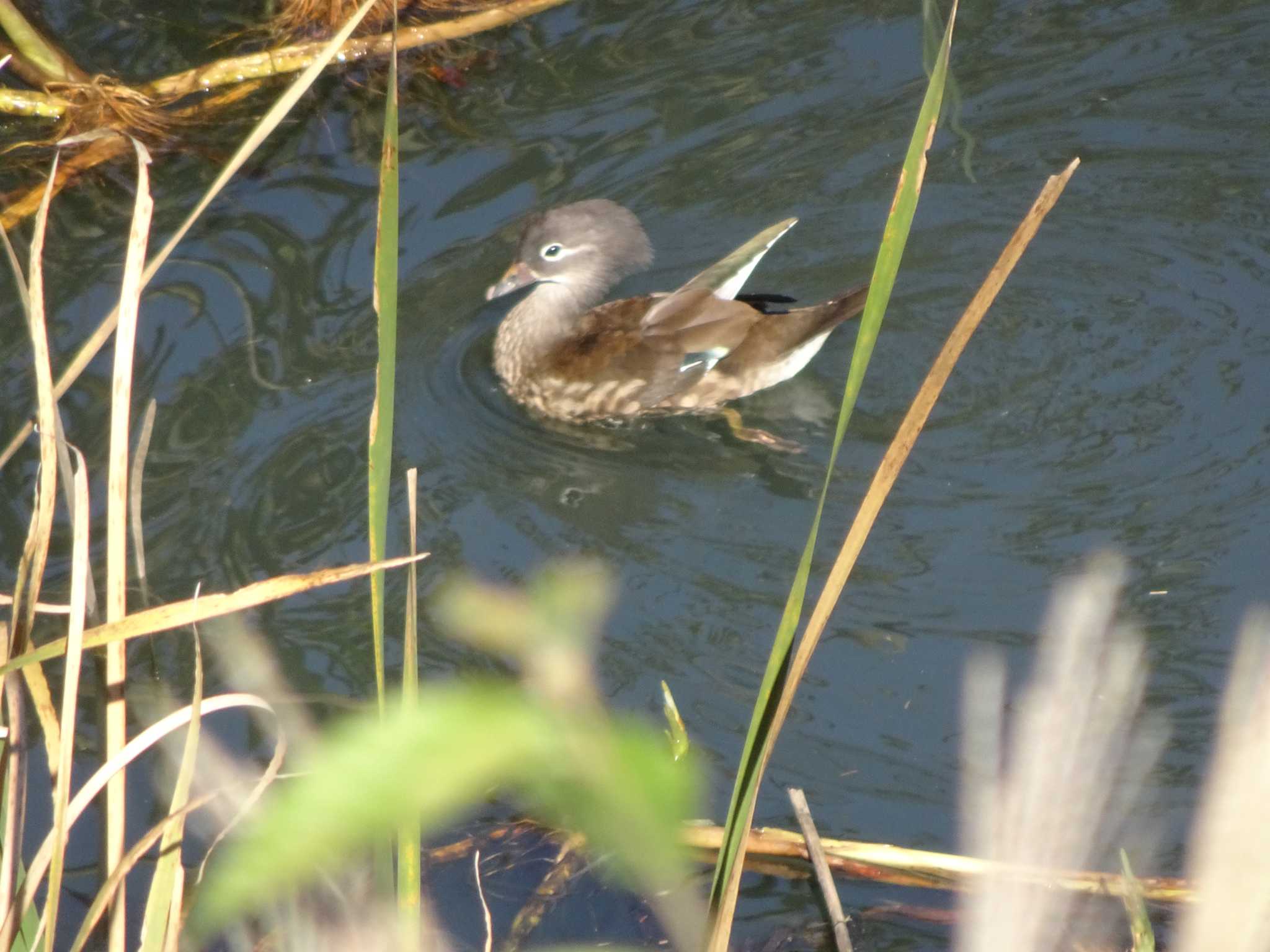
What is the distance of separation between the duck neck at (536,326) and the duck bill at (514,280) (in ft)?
0.49

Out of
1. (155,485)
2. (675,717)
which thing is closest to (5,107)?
(155,485)

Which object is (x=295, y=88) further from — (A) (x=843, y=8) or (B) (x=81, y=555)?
(A) (x=843, y=8)

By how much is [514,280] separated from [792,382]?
3.19 feet

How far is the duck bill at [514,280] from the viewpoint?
4.73 meters

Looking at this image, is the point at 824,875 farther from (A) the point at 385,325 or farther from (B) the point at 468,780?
(B) the point at 468,780

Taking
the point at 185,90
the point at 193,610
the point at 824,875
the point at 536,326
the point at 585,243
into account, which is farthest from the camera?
the point at 185,90

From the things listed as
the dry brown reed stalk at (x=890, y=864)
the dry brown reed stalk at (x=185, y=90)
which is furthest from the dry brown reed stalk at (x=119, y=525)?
the dry brown reed stalk at (x=185, y=90)

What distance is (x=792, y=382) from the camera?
181 inches

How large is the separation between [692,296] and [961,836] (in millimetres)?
2065

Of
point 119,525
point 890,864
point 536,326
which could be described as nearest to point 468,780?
point 119,525

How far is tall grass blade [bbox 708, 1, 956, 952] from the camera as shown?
1159 mm

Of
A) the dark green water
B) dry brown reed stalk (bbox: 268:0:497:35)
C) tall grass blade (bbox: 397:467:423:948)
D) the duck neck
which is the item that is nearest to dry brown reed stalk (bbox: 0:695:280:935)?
tall grass blade (bbox: 397:467:423:948)

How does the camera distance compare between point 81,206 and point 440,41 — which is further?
point 440,41

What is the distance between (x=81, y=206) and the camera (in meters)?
5.24
